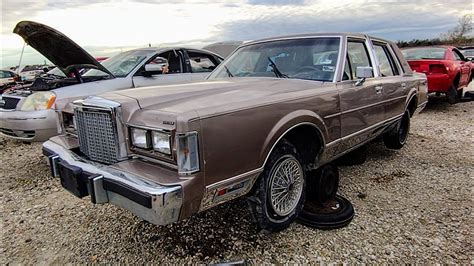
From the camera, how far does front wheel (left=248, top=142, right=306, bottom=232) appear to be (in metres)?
2.54

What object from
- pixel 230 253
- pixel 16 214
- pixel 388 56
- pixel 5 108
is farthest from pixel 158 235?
pixel 388 56

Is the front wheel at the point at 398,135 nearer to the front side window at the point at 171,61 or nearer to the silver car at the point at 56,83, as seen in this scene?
the silver car at the point at 56,83

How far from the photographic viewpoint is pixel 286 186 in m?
2.75

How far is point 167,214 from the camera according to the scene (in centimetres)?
195

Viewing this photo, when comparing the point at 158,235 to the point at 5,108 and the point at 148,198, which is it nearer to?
the point at 148,198

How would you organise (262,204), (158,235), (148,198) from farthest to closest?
(158,235)
(262,204)
(148,198)

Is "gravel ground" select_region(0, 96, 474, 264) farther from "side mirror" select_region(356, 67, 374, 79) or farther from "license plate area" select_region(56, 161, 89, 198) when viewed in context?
"side mirror" select_region(356, 67, 374, 79)

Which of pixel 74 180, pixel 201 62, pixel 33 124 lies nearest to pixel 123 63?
pixel 201 62

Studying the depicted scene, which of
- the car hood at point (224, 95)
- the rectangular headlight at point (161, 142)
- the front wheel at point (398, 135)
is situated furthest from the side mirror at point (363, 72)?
the rectangular headlight at point (161, 142)

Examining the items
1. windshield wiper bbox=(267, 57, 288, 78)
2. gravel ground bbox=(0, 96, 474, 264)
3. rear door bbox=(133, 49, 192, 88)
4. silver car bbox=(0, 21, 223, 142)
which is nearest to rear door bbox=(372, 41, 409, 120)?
gravel ground bbox=(0, 96, 474, 264)

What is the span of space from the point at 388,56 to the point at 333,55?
6.01 feet

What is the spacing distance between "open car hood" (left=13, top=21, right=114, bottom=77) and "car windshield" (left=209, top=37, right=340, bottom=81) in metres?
2.07

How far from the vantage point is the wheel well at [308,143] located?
294 cm

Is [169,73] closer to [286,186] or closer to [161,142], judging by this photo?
[286,186]
